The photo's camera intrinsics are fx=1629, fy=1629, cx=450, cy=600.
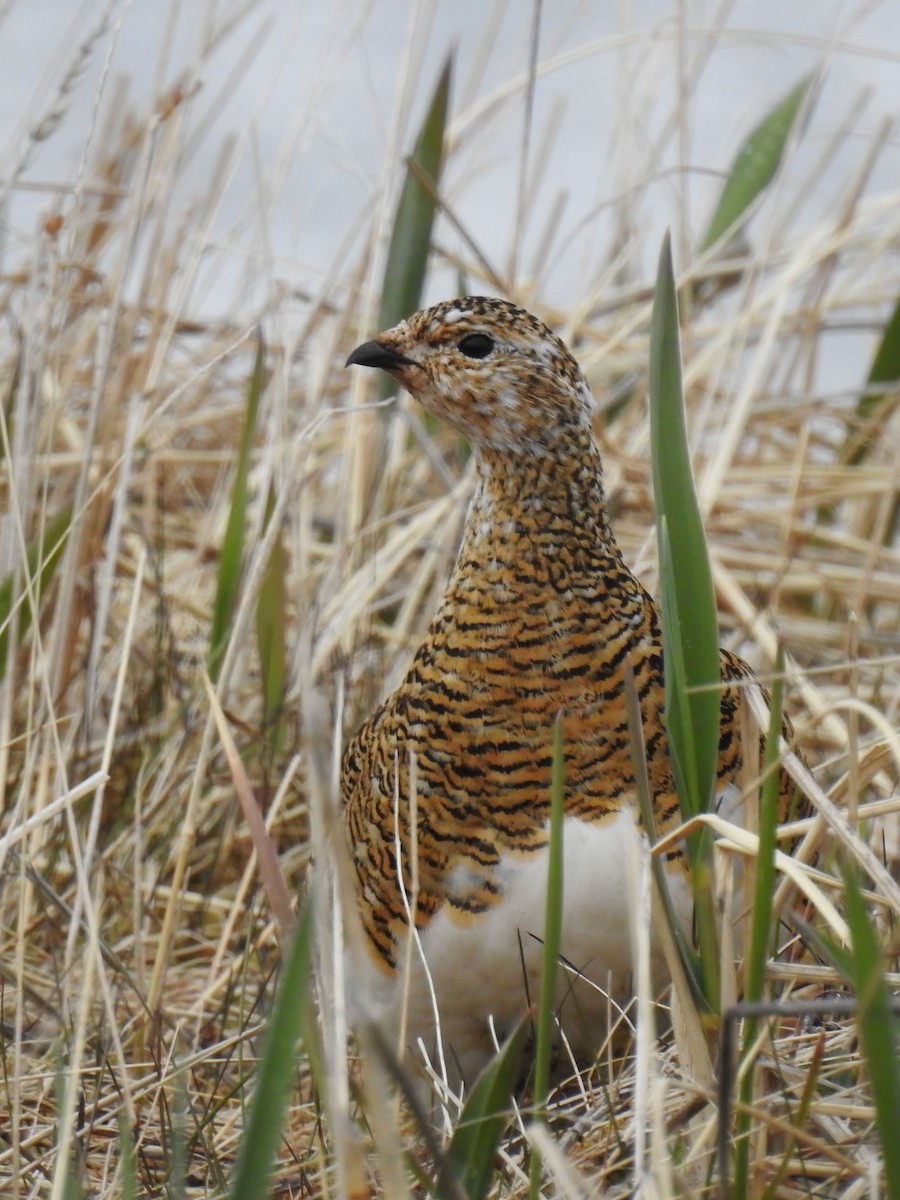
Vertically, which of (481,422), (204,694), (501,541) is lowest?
(204,694)

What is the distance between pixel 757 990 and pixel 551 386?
2.99 ft

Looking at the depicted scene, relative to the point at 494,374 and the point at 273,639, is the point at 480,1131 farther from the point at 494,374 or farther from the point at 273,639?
the point at 273,639

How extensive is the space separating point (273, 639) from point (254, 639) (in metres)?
0.60

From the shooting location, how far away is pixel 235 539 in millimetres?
2549

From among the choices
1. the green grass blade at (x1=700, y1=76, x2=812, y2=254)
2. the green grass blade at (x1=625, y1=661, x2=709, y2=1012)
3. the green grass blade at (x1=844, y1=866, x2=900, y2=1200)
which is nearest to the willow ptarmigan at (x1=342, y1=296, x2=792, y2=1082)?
the green grass blade at (x1=625, y1=661, x2=709, y2=1012)

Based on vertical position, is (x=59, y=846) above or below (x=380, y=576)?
below

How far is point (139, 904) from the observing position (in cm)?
229

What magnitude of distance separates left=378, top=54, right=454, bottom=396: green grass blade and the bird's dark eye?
0.81 m

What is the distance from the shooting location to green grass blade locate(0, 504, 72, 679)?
7.33ft

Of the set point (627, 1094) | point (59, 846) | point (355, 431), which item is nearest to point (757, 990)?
point (627, 1094)

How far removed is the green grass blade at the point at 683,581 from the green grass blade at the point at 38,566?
92cm

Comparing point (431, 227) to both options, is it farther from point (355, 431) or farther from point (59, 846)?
point (59, 846)

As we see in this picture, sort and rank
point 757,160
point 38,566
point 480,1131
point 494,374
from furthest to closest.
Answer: point 757,160 < point 38,566 < point 494,374 < point 480,1131

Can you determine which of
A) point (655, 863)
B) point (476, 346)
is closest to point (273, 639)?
point (476, 346)
